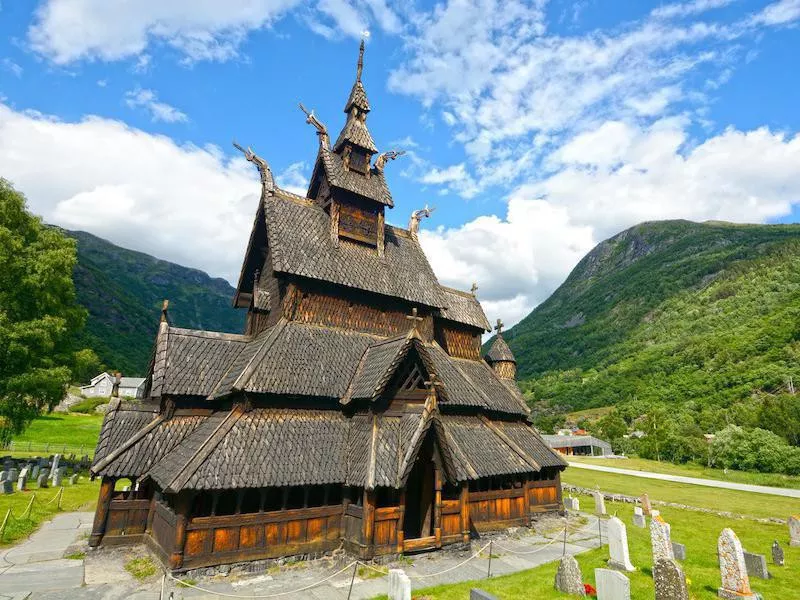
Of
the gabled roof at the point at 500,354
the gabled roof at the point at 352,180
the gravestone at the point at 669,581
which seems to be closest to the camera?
the gravestone at the point at 669,581

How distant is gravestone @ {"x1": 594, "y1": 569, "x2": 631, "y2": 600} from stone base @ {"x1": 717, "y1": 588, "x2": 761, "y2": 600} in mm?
2970

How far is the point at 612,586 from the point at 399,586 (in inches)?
191

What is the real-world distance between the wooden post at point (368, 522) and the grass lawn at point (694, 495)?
2550 centimetres

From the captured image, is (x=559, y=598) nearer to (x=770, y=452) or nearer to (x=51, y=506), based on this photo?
(x=51, y=506)

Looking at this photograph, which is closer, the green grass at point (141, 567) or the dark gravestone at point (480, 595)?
the dark gravestone at point (480, 595)

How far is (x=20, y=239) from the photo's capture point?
84.7ft

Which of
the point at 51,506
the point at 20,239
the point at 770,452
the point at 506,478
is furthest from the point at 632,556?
the point at 770,452

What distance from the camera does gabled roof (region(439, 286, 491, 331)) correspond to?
956 inches

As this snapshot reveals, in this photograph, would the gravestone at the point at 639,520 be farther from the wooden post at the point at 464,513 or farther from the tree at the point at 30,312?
the tree at the point at 30,312

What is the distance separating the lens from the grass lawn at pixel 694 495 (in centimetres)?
2755

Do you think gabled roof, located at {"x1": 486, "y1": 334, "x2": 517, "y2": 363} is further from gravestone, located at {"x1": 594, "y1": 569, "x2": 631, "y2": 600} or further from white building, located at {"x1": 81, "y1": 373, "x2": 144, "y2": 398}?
white building, located at {"x1": 81, "y1": 373, "x2": 144, "y2": 398}

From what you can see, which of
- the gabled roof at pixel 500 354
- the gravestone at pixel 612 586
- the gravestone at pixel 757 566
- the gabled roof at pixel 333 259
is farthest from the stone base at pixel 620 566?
the gabled roof at pixel 500 354

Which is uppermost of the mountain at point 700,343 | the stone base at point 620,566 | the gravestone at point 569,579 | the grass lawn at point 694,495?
the mountain at point 700,343

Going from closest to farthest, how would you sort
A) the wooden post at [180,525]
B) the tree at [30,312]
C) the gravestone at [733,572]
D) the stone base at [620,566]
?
the gravestone at [733,572] < the wooden post at [180,525] < the stone base at [620,566] < the tree at [30,312]
